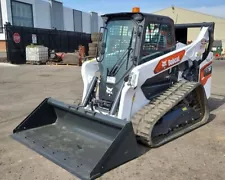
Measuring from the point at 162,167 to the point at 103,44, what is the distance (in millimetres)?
2657

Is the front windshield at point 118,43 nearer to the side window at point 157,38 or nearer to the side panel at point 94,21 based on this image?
the side window at point 157,38

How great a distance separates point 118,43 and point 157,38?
0.74 metres

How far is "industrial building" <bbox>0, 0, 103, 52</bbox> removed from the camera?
2783cm

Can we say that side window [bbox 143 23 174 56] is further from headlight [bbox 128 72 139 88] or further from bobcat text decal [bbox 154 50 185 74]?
headlight [bbox 128 72 139 88]

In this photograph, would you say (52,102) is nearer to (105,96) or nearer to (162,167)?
(105,96)

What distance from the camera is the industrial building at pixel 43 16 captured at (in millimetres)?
27828

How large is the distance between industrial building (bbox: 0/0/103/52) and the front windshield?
21.4 meters

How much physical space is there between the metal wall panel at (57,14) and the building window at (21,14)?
5.00 metres

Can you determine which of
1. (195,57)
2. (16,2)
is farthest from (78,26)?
(195,57)

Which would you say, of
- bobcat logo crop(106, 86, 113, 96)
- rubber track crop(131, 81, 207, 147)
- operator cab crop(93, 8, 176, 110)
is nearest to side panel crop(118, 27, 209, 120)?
rubber track crop(131, 81, 207, 147)

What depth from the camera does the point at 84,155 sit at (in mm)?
3980

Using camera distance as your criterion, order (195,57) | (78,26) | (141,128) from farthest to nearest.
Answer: (78,26), (195,57), (141,128)

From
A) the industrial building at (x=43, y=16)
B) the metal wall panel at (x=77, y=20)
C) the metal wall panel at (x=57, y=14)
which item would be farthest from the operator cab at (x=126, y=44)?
the metal wall panel at (x=77, y=20)

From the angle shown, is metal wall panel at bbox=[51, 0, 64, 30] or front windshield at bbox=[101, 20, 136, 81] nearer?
front windshield at bbox=[101, 20, 136, 81]
